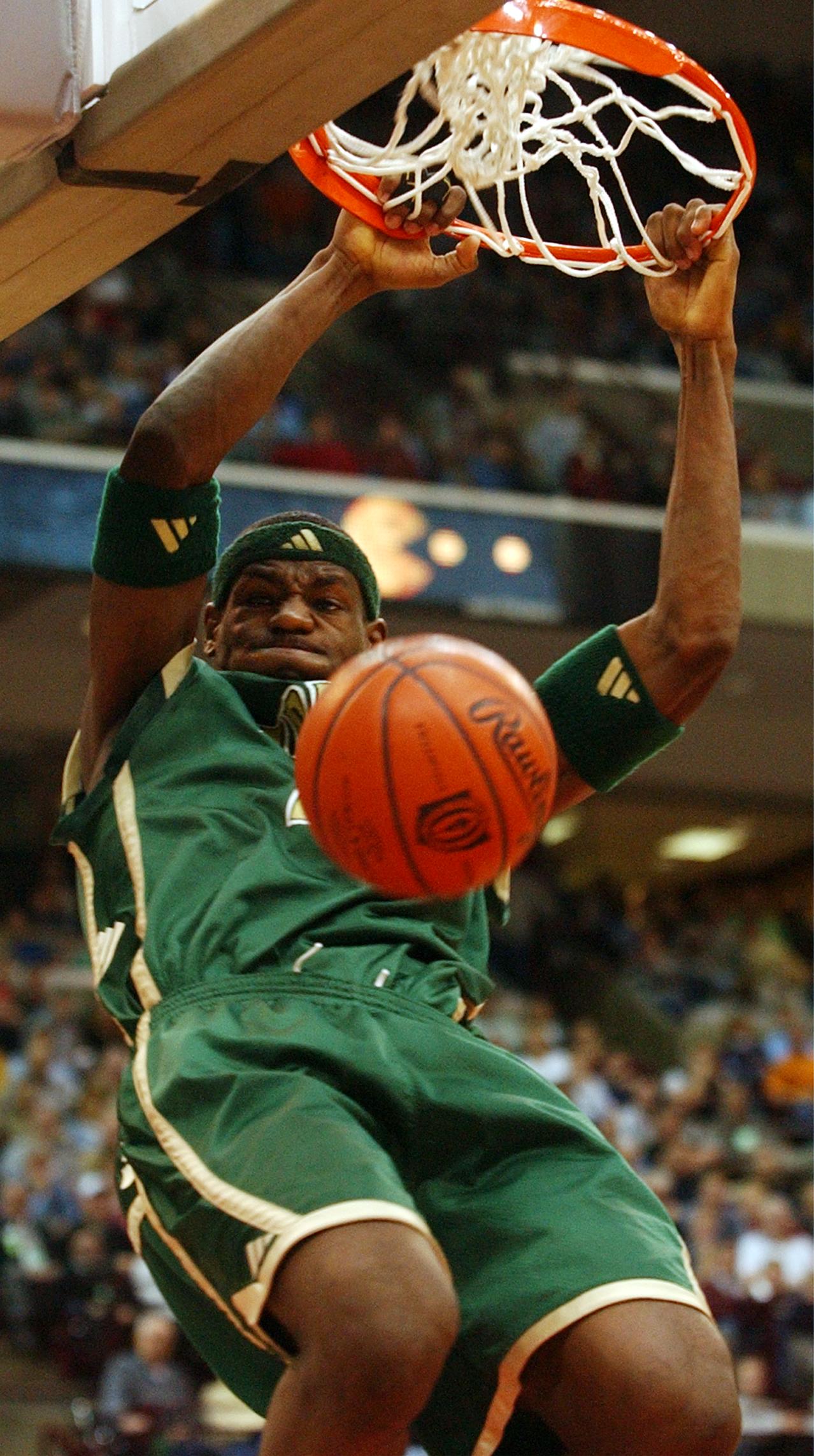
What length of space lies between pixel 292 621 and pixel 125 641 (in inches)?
12.5

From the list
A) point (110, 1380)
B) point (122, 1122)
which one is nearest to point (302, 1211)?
point (122, 1122)

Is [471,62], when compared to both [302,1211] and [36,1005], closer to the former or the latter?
[302,1211]

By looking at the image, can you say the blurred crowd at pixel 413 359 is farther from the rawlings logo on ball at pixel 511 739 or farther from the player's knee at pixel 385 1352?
the player's knee at pixel 385 1352

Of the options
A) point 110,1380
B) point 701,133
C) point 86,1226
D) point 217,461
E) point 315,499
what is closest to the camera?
point 217,461

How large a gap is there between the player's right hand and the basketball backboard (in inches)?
18.0

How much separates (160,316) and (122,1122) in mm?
13286

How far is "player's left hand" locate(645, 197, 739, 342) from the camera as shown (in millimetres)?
3826

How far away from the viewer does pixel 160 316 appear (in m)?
15.9

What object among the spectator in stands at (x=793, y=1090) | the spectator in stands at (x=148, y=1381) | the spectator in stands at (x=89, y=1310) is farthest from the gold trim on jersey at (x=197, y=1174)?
the spectator in stands at (x=793, y=1090)

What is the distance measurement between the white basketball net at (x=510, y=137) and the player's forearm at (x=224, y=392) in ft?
0.92

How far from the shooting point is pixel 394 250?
3.74 metres

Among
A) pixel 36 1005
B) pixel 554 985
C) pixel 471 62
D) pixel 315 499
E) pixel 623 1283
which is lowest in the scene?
pixel 554 985

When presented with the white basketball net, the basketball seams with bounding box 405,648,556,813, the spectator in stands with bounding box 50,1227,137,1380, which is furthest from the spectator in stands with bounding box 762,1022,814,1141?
the basketball seams with bounding box 405,648,556,813

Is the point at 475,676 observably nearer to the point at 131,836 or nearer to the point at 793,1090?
the point at 131,836
